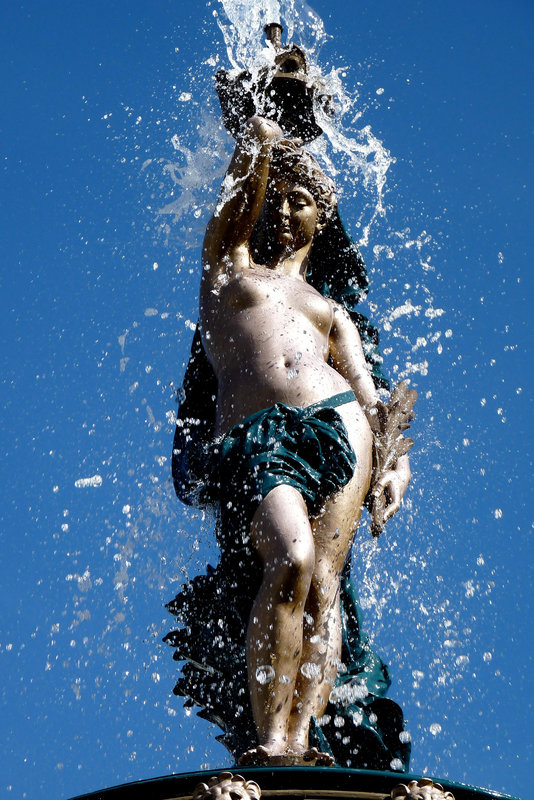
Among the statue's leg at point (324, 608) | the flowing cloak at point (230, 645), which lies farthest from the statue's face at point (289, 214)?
the statue's leg at point (324, 608)

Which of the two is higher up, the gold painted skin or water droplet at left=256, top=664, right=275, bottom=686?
the gold painted skin

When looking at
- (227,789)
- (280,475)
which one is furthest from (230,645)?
(227,789)

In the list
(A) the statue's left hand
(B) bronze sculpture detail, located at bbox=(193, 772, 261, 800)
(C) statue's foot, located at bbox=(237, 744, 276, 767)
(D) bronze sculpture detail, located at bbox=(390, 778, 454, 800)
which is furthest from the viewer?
(A) the statue's left hand

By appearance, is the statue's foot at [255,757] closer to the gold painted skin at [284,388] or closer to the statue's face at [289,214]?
the gold painted skin at [284,388]

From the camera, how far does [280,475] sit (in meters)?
4.91

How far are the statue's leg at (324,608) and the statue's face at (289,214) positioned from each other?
5.15 ft

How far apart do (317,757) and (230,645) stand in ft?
3.34

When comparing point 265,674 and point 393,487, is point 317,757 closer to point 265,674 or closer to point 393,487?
point 265,674

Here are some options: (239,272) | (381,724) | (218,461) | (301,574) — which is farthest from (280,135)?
(381,724)

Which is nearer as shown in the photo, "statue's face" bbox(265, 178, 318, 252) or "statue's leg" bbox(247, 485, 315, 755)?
"statue's leg" bbox(247, 485, 315, 755)

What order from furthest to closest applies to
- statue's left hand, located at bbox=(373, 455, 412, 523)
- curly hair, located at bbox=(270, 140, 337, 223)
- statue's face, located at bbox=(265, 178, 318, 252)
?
1. curly hair, located at bbox=(270, 140, 337, 223)
2. statue's face, located at bbox=(265, 178, 318, 252)
3. statue's left hand, located at bbox=(373, 455, 412, 523)

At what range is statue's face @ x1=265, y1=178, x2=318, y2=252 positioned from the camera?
20.7 ft

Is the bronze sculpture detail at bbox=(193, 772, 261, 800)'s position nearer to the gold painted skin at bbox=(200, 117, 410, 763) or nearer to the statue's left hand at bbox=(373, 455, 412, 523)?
the gold painted skin at bbox=(200, 117, 410, 763)

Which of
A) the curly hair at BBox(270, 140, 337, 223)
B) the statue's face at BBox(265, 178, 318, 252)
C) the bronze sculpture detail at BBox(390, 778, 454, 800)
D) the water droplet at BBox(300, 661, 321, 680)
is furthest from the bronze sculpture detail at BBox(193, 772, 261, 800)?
the curly hair at BBox(270, 140, 337, 223)
